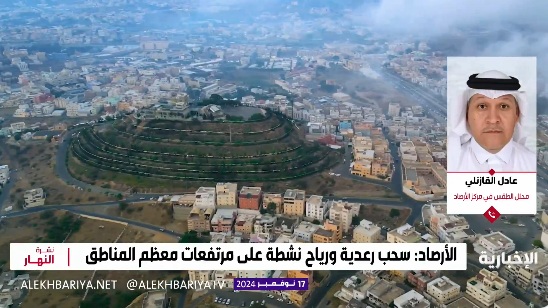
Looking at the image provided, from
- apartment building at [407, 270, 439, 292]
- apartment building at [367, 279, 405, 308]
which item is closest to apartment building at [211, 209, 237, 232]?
apartment building at [367, 279, 405, 308]

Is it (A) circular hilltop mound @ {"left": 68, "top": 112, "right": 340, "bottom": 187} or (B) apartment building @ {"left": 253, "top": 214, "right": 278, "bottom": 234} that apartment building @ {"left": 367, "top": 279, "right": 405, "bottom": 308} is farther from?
(A) circular hilltop mound @ {"left": 68, "top": 112, "right": 340, "bottom": 187}

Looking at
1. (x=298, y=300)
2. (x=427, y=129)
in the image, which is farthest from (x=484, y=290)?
(x=427, y=129)

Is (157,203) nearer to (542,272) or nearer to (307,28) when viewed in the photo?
(542,272)

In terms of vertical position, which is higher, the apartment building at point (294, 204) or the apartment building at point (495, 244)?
the apartment building at point (294, 204)

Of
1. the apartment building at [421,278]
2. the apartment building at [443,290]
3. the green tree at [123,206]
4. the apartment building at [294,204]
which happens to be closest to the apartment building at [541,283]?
the apartment building at [443,290]

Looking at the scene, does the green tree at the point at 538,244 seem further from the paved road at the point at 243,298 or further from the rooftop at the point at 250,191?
the rooftop at the point at 250,191

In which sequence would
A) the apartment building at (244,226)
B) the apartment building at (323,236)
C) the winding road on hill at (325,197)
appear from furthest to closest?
the apartment building at (244,226)
the apartment building at (323,236)
the winding road on hill at (325,197)
